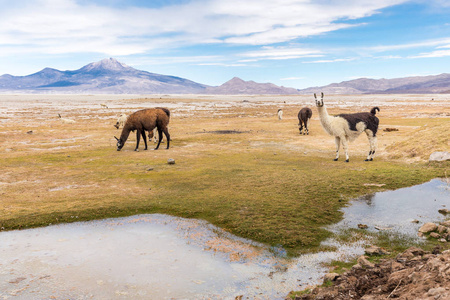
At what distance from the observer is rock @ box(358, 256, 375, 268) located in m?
5.96

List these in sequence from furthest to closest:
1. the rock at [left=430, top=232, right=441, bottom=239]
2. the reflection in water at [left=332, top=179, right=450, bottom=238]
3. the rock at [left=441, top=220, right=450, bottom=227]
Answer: the reflection in water at [left=332, top=179, right=450, bottom=238] < the rock at [left=441, top=220, right=450, bottom=227] < the rock at [left=430, top=232, right=441, bottom=239]

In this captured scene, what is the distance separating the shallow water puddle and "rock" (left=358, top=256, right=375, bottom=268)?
0.49m

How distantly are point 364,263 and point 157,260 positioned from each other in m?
4.33

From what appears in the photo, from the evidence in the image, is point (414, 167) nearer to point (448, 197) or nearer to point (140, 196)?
point (448, 197)

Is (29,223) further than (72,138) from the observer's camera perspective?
No

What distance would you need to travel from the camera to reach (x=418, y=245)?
22.9 feet

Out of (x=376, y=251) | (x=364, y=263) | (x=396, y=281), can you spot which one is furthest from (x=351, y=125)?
(x=396, y=281)

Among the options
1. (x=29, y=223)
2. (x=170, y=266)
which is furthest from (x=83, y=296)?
(x=29, y=223)

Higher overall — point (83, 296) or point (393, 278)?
point (393, 278)

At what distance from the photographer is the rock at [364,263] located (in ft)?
19.6

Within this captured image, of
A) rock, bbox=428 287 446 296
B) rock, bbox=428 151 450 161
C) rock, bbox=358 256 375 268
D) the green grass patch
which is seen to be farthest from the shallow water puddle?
rock, bbox=428 151 450 161

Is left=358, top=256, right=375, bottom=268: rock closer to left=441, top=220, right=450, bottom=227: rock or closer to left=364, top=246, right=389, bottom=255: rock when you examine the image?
left=364, top=246, right=389, bottom=255: rock

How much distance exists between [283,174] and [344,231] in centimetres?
576

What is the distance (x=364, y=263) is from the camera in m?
6.12
